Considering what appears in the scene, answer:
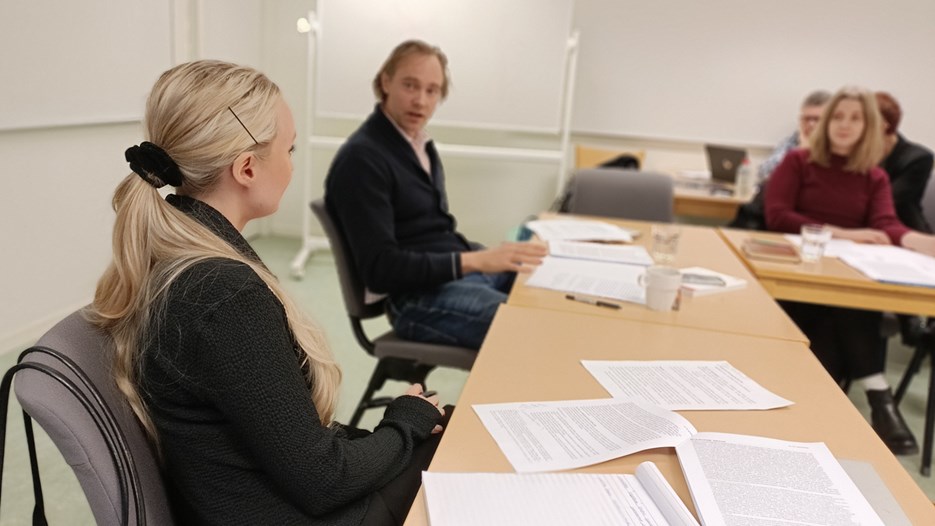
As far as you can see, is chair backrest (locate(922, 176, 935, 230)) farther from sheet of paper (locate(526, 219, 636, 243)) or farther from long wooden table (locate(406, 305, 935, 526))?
long wooden table (locate(406, 305, 935, 526))

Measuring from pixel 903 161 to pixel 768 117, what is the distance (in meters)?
1.35

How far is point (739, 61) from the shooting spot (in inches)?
171

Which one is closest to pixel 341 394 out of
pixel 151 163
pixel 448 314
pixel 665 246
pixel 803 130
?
pixel 448 314

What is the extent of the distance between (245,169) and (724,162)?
11.7ft

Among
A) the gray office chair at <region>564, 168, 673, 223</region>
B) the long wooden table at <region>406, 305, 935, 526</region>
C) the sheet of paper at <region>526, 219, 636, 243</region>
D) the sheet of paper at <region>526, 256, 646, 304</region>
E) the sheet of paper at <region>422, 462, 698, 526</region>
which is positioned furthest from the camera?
the gray office chair at <region>564, 168, 673, 223</region>

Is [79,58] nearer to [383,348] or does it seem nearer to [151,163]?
[383,348]

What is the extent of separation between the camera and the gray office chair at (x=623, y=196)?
9.73 feet

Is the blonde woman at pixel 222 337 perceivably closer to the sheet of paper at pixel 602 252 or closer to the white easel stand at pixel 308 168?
the sheet of paper at pixel 602 252

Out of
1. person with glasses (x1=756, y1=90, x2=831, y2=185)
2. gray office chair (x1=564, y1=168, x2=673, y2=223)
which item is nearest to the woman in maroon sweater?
gray office chair (x1=564, y1=168, x2=673, y2=223)

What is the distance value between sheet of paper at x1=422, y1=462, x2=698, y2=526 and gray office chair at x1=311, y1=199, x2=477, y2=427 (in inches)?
40.2

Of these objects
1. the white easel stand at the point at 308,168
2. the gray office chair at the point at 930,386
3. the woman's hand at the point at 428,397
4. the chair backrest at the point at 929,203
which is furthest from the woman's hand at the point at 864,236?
the white easel stand at the point at 308,168

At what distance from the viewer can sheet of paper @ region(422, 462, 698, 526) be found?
804 mm

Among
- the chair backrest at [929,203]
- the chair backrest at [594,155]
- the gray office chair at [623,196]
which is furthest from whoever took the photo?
the chair backrest at [594,155]

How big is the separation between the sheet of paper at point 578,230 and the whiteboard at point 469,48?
185 cm
